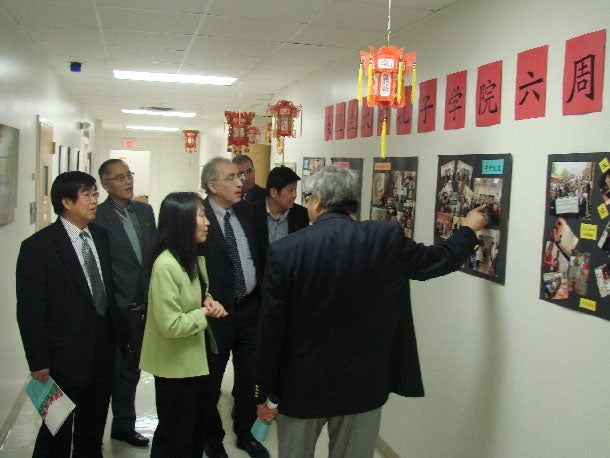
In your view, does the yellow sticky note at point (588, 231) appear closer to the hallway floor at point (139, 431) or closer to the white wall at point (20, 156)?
the hallway floor at point (139, 431)

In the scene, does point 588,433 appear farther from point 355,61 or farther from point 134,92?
point 134,92

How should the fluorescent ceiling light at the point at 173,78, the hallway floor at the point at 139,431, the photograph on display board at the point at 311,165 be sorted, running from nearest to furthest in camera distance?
the hallway floor at the point at 139,431, the photograph on display board at the point at 311,165, the fluorescent ceiling light at the point at 173,78

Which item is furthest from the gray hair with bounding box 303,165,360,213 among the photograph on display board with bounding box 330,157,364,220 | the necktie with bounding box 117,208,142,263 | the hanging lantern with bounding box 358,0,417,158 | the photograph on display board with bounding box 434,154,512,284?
the photograph on display board with bounding box 330,157,364,220

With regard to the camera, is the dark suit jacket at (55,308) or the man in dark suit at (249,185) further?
the man in dark suit at (249,185)

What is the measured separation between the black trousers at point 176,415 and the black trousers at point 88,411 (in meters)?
0.35

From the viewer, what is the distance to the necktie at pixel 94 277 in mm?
2391

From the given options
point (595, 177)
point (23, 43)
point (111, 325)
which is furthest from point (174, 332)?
point (23, 43)

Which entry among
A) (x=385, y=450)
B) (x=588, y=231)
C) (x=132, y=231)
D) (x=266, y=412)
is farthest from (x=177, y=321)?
(x=385, y=450)

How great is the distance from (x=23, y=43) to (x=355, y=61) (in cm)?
229

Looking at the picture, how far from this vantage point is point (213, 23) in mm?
3469

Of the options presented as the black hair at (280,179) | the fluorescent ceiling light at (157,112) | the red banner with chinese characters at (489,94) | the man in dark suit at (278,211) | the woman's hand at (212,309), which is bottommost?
the woman's hand at (212,309)

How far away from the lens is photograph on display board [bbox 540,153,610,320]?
1.80 metres

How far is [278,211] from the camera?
3.26 m

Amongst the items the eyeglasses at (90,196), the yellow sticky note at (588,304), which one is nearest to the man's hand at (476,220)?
the yellow sticky note at (588,304)
